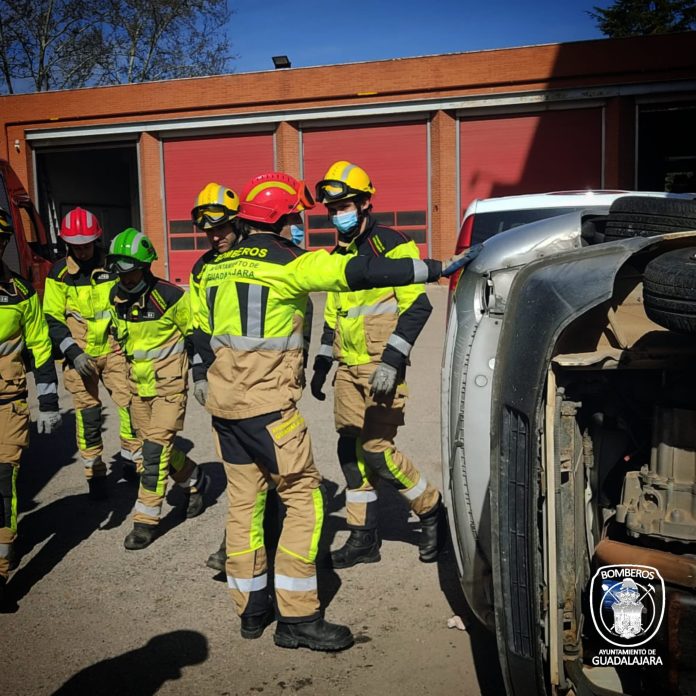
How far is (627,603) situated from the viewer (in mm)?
2621

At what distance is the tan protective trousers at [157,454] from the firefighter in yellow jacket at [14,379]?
24.8 inches

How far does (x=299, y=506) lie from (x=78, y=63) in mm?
38058

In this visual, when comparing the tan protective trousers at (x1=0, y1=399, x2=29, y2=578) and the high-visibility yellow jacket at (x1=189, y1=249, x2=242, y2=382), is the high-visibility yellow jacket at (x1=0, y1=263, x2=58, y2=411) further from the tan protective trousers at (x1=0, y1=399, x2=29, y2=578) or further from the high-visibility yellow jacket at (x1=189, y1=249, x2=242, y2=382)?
the high-visibility yellow jacket at (x1=189, y1=249, x2=242, y2=382)

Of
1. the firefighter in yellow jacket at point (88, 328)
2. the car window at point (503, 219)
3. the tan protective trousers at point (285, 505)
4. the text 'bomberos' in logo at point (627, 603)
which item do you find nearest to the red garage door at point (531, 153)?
the car window at point (503, 219)

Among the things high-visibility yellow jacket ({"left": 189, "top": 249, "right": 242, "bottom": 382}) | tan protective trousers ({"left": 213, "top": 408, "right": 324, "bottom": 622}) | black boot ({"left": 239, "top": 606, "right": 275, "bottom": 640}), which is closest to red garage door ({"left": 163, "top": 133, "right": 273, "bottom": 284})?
high-visibility yellow jacket ({"left": 189, "top": 249, "right": 242, "bottom": 382})

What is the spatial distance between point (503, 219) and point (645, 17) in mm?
38844

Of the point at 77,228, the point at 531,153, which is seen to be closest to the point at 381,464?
the point at 77,228

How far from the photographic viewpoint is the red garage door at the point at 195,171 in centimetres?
2231

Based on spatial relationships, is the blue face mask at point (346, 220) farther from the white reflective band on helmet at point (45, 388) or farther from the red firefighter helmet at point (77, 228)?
the red firefighter helmet at point (77, 228)

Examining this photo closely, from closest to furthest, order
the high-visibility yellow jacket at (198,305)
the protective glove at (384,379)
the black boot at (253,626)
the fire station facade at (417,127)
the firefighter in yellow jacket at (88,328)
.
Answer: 1. the black boot at (253,626)
2. the protective glove at (384,379)
3. the high-visibility yellow jacket at (198,305)
4. the firefighter in yellow jacket at (88,328)
5. the fire station facade at (417,127)

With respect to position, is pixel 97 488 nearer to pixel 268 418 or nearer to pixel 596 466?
pixel 268 418

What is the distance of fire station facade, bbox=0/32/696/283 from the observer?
19.9m

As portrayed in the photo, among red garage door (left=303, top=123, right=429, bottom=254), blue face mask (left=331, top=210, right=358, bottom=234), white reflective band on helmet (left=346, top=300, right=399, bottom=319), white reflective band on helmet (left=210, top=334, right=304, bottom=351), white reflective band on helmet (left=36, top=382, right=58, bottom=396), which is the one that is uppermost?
red garage door (left=303, top=123, right=429, bottom=254)

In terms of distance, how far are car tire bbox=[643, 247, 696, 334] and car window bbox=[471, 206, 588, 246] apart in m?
3.39
